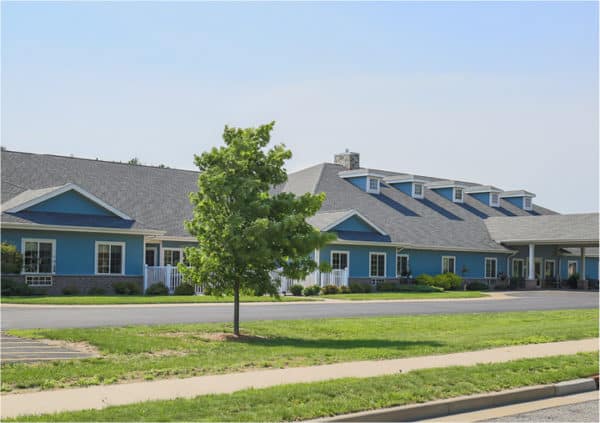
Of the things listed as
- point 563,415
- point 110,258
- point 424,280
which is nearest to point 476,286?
point 424,280

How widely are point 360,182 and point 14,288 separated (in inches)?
977

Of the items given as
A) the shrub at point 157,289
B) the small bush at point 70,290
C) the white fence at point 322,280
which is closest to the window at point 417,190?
the white fence at point 322,280

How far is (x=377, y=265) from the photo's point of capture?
43.1 meters

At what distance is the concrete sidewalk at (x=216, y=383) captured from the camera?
9.34 meters

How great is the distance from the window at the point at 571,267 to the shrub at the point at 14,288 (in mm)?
40420

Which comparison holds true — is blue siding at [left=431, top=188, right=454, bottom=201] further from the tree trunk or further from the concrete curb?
the concrete curb

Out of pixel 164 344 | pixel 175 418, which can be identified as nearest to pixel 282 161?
pixel 164 344

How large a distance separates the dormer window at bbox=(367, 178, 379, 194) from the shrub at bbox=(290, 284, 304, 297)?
1426cm

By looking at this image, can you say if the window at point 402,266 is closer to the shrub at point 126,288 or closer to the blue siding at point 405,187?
the blue siding at point 405,187

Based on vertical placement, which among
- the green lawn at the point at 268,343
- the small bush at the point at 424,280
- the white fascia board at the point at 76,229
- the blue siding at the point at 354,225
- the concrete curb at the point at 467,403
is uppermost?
the blue siding at the point at 354,225

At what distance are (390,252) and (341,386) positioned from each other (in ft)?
110

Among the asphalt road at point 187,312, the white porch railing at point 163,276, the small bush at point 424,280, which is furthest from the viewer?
the small bush at point 424,280

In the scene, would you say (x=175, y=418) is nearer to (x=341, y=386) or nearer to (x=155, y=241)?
(x=341, y=386)

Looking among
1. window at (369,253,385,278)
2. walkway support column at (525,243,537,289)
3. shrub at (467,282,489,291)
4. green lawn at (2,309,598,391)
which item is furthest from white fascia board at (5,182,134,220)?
walkway support column at (525,243,537,289)
